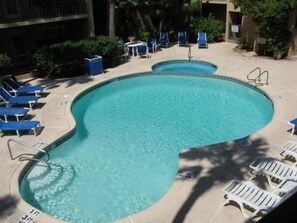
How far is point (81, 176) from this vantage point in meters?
10.7

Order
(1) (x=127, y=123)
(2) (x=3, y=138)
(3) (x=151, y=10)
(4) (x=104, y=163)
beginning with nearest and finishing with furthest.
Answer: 1. (4) (x=104, y=163)
2. (2) (x=3, y=138)
3. (1) (x=127, y=123)
4. (3) (x=151, y=10)

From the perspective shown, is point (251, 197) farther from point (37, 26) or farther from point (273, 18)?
point (37, 26)

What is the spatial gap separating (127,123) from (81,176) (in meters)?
4.40

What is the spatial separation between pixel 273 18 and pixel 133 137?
12.1 metres

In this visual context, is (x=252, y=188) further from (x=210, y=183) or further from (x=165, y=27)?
(x=165, y=27)

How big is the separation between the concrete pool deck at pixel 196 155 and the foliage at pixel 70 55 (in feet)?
2.36

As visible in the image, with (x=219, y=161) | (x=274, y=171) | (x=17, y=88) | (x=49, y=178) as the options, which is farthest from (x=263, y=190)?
(x=17, y=88)

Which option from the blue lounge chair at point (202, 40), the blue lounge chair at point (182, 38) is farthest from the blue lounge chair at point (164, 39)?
the blue lounge chair at point (202, 40)

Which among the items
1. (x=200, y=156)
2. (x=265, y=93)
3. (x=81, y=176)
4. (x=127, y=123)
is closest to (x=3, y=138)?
(x=81, y=176)

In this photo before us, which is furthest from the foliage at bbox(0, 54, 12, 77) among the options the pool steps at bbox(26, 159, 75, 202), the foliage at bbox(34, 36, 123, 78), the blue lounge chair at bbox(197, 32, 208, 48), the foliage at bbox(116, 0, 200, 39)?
the blue lounge chair at bbox(197, 32, 208, 48)

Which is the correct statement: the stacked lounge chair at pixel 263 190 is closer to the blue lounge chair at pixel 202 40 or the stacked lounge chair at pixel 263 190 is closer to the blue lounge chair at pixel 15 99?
the blue lounge chair at pixel 15 99

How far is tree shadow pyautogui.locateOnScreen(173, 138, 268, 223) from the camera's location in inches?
350

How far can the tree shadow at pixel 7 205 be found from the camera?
8.42 meters

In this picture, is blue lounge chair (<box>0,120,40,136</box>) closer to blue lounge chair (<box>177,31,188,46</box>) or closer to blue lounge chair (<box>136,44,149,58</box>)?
blue lounge chair (<box>136,44,149,58</box>)
